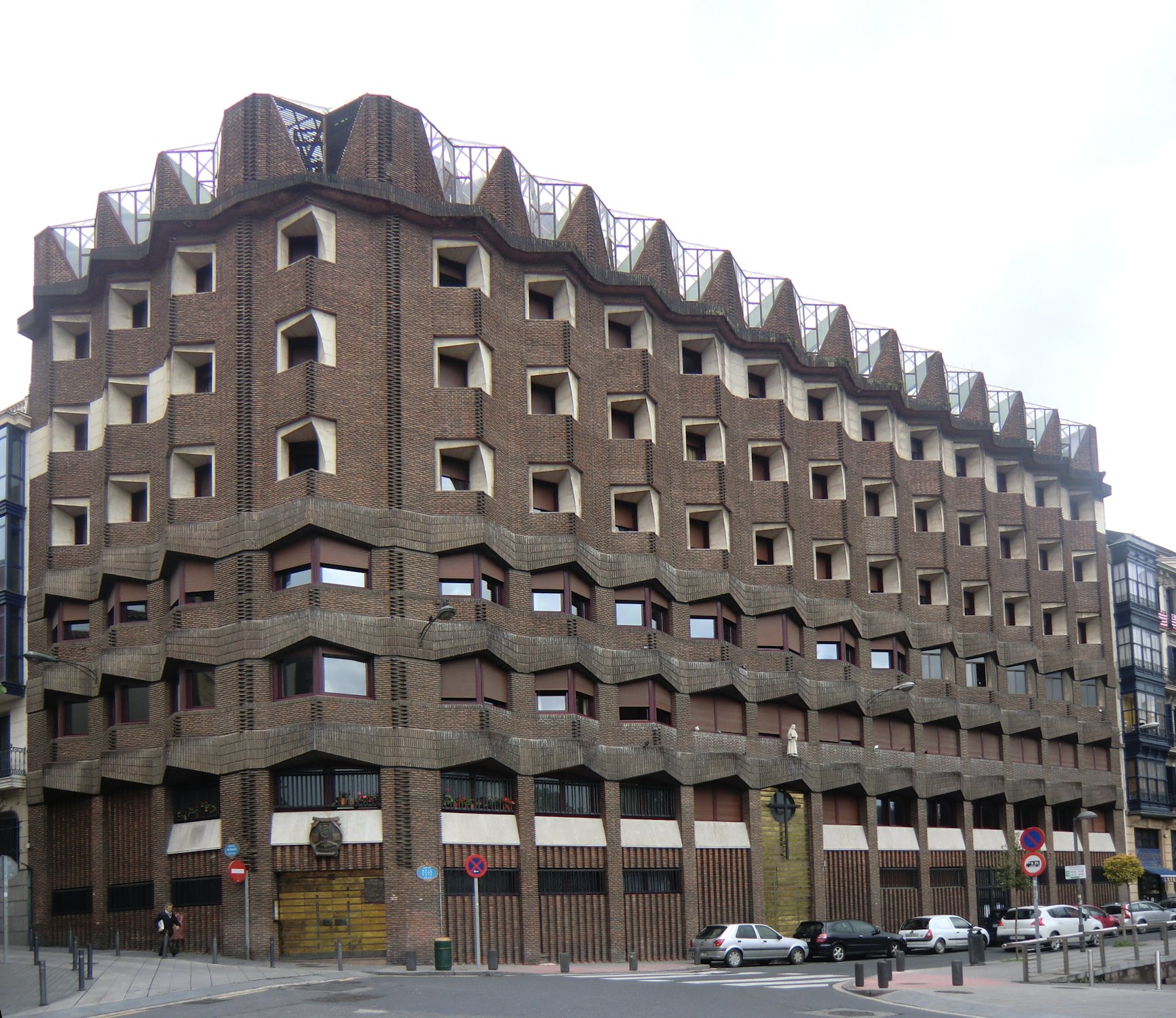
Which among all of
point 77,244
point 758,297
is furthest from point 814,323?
point 77,244

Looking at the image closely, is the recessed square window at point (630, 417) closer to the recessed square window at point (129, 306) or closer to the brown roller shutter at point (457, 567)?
the brown roller shutter at point (457, 567)

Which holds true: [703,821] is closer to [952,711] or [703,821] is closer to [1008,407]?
[952,711]

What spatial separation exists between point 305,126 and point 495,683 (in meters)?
20.5

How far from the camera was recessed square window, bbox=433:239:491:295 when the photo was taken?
48031 mm

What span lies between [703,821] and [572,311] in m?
19.5

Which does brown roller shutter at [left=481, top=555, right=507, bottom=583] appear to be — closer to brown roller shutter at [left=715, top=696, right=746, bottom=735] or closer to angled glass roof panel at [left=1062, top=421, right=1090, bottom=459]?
brown roller shutter at [left=715, top=696, right=746, bottom=735]

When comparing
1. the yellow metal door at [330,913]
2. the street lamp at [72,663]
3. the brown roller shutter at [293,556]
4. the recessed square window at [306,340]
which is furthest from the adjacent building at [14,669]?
the recessed square window at [306,340]

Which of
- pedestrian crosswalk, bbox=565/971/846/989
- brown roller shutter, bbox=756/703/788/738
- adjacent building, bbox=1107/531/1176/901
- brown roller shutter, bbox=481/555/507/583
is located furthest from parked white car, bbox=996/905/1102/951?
adjacent building, bbox=1107/531/1176/901

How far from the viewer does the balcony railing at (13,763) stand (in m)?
51.7

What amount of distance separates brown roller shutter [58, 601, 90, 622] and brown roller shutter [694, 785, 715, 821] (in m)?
23.1

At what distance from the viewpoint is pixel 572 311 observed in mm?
51625

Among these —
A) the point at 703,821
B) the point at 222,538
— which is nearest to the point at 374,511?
the point at 222,538

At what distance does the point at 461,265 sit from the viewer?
4950 cm

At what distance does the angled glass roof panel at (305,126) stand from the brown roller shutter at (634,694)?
2141 centimetres
